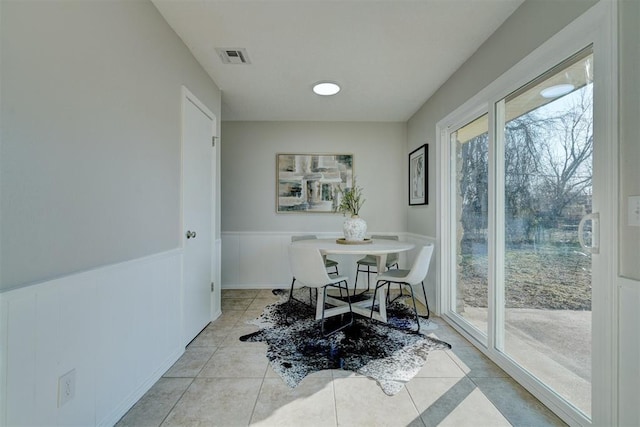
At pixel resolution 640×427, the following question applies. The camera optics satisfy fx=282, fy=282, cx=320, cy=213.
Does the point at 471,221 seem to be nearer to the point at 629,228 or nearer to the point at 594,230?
the point at 594,230

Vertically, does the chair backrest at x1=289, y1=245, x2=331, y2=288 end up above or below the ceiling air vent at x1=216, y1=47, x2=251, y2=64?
below

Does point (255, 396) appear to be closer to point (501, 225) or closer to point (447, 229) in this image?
point (501, 225)

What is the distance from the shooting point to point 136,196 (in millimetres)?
1670

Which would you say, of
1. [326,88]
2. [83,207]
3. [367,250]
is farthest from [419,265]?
[83,207]

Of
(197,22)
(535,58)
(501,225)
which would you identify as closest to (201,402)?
(501,225)

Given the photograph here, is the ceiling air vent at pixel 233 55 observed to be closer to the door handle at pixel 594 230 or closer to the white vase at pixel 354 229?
the white vase at pixel 354 229

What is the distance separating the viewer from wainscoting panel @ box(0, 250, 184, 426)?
101 centimetres

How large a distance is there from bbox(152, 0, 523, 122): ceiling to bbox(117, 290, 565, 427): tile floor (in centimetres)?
245

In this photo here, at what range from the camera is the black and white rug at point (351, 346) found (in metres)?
1.97

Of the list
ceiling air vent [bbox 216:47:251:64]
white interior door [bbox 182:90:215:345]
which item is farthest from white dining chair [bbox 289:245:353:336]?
ceiling air vent [bbox 216:47:251:64]

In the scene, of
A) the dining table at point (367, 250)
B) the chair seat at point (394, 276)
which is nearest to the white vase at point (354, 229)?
the dining table at point (367, 250)

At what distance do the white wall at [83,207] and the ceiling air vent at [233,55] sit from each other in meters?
0.47

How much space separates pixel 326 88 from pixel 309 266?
187 cm

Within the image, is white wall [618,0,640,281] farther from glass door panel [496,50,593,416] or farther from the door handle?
glass door panel [496,50,593,416]
